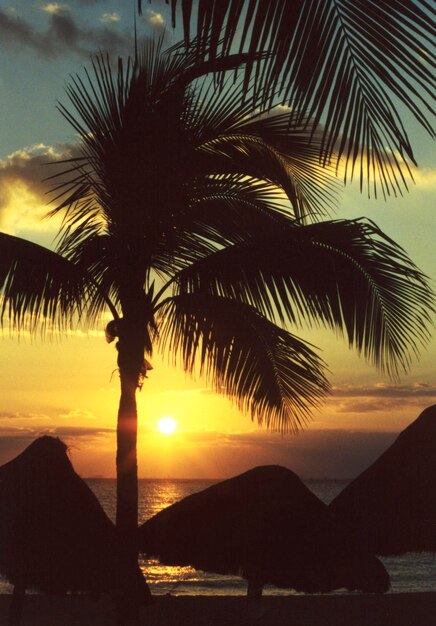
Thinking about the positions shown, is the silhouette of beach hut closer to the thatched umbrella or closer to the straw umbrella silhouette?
the straw umbrella silhouette

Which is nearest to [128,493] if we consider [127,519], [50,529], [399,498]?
[127,519]

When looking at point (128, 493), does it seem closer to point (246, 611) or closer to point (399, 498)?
point (246, 611)

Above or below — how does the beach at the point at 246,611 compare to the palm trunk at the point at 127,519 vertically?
below

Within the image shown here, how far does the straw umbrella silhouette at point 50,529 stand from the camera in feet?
32.7

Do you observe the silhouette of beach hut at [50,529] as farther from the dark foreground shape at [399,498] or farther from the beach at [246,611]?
the dark foreground shape at [399,498]

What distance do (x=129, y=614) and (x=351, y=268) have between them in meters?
4.20

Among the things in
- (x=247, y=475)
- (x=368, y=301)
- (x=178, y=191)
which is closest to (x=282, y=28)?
(x=368, y=301)

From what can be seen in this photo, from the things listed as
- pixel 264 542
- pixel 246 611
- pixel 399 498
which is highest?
pixel 399 498

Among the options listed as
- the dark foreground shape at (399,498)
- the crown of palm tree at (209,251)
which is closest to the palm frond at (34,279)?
the crown of palm tree at (209,251)

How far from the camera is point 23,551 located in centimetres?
1020

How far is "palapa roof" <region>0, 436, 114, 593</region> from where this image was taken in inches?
394

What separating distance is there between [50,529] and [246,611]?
9.39 feet

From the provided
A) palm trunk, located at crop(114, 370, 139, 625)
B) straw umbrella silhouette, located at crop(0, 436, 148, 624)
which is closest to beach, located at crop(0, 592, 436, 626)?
straw umbrella silhouette, located at crop(0, 436, 148, 624)

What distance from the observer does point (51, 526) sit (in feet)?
33.8
